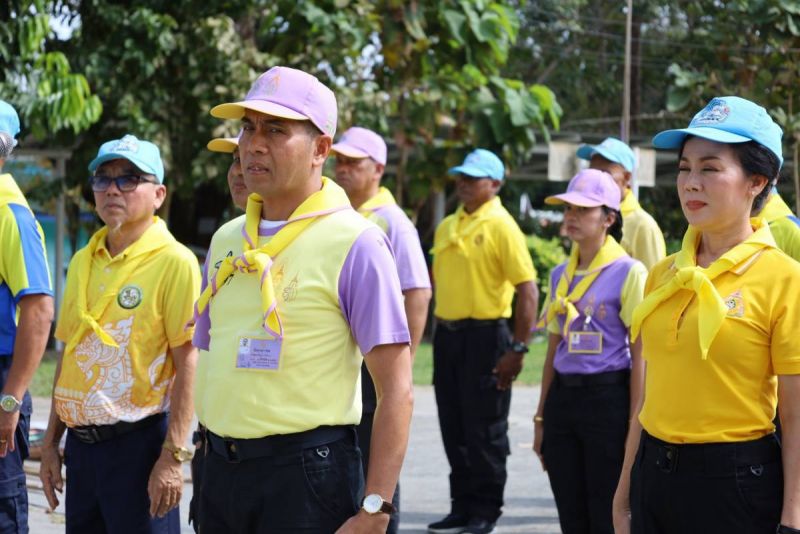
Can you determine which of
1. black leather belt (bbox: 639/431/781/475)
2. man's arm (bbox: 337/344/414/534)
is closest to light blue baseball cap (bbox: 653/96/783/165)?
black leather belt (bbox: 639/431/781/475)

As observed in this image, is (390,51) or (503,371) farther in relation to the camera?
(390,51)

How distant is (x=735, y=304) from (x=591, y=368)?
2.64m

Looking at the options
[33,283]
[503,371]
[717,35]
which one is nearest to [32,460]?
[503,371]

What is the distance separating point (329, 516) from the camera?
11.0 feet

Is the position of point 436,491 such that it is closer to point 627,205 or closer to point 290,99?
point 627,205

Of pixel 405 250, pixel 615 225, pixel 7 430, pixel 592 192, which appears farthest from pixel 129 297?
pixel 615 225

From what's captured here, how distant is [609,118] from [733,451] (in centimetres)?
2845

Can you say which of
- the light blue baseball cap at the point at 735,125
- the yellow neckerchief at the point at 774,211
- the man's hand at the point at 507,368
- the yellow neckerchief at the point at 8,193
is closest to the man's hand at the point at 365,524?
the light blue baseball cap at the point at 735,125

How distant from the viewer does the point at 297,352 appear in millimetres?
3373

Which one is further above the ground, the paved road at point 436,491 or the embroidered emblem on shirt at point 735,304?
the embroidered emblem on shirt at point 735,304

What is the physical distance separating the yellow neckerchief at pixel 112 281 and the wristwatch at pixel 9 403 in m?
0.26

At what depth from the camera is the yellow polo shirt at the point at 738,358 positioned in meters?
3.47

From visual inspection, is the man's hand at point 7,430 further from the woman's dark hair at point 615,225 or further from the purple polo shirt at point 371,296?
the woman's dark hair at point 615,225

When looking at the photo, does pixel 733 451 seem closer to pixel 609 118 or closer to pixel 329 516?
pixel 329 516
